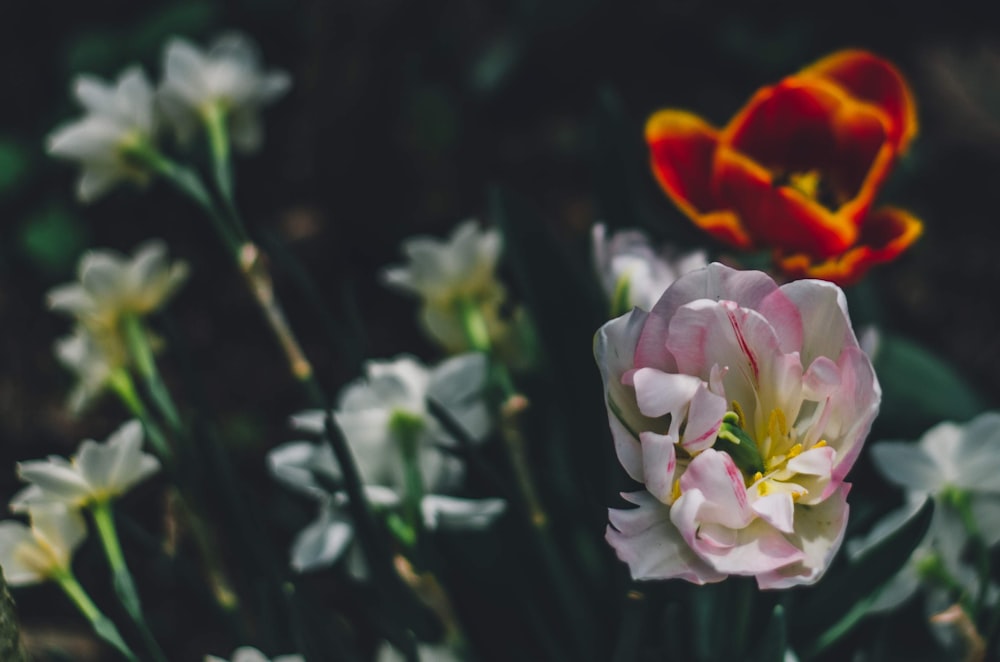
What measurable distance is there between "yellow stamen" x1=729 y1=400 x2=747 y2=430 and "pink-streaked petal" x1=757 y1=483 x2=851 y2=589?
49 mm

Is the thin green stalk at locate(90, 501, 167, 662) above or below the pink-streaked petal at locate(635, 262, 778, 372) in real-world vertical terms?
below

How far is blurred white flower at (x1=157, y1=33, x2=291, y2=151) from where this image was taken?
71cm

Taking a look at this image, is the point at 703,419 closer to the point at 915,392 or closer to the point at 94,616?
the point at 94,616

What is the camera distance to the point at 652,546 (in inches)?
16.6

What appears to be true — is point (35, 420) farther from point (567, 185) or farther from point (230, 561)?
point (567, 185)

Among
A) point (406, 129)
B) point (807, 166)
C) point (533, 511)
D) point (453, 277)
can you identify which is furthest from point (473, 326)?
point (406, 129)

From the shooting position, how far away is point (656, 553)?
0.42 metres

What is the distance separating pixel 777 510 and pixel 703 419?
5cm

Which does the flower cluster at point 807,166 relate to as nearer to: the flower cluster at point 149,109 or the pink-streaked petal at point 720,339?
the pink-streaked petal at point 720,339

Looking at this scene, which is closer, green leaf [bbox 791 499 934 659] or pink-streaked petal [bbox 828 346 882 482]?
pink-streaked petal [bbox 828 346 882 482]

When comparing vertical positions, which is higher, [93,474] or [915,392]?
[93,474]

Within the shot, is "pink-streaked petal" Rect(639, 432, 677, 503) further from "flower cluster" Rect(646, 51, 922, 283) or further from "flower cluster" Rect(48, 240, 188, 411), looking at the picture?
"flower cluster" Rect(48, 240, 188, 411)

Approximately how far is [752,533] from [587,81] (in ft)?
3.86

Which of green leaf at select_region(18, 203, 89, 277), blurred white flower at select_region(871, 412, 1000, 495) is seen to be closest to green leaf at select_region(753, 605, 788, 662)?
blurred white flower at select_region(871, 412, 1000, 495)
